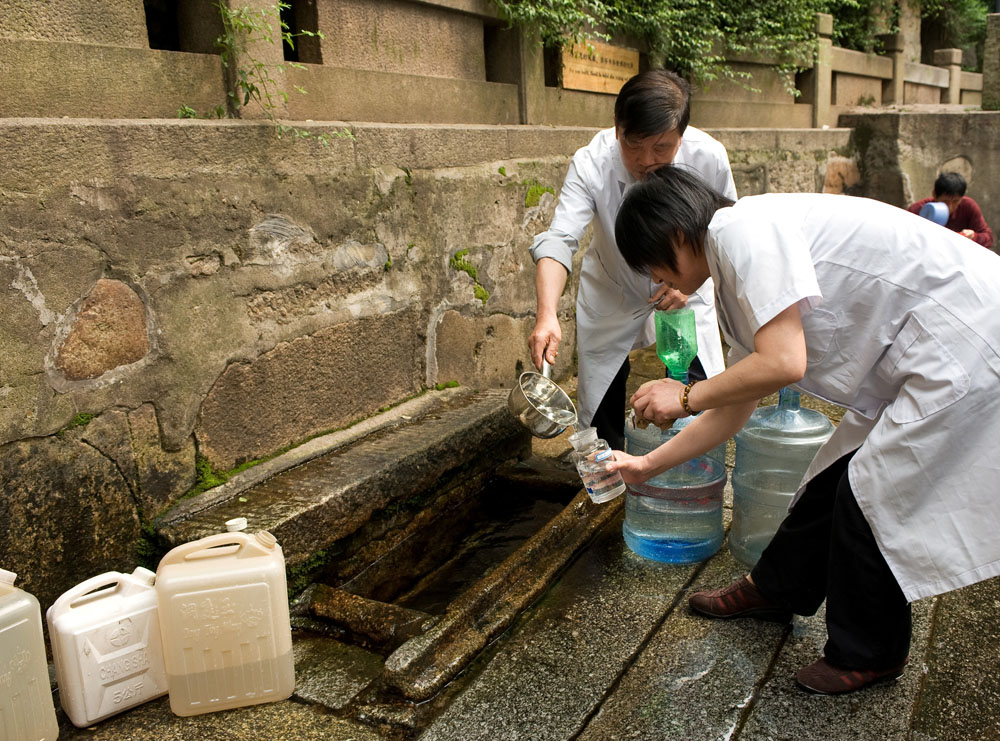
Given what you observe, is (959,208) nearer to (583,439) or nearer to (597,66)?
(597,66)

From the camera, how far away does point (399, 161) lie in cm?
396

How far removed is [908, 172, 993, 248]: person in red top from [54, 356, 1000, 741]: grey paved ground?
4.61 m

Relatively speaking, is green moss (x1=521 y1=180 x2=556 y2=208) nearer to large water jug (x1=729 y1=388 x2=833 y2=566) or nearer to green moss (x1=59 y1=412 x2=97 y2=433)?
large water jug (x1=729 y1=388 x2=833 y2=566)

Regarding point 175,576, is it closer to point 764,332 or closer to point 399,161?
point 764,332

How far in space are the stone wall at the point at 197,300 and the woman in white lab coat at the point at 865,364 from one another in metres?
1.62

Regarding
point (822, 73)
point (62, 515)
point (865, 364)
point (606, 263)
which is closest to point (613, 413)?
point (606, 263)

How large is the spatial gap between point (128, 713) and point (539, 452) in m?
2.45

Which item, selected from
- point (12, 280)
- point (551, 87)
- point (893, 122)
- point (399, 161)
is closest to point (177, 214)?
point (12, 280)

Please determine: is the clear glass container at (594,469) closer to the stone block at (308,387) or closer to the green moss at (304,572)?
the green moss at (304,572)

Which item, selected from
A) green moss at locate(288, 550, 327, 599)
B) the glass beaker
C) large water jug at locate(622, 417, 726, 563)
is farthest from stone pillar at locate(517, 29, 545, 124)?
green moss at locate(288, 550, 327, 599)

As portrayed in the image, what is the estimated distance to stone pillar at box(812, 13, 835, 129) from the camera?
27.6ft

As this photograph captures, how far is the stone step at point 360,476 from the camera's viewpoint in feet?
9.61

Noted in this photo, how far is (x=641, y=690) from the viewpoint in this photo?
2365mm

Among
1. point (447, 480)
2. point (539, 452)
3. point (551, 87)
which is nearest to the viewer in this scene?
point (447, 480)
